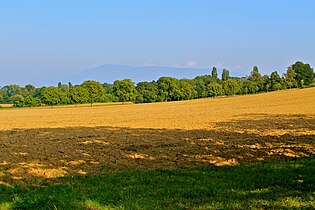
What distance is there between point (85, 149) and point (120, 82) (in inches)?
4112

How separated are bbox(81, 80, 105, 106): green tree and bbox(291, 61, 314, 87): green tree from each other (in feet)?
225

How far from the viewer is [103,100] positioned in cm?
12531

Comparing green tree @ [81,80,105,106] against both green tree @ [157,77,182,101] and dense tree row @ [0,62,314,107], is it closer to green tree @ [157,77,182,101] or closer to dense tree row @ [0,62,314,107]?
dense tree row @ [0,62,314,107]

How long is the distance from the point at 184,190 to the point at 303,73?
129 metres

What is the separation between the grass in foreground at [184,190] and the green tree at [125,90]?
110 meters

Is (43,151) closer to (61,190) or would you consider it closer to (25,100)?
(61,190)

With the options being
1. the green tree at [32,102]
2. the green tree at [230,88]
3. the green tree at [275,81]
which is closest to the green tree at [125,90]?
the green tree at [32,102]

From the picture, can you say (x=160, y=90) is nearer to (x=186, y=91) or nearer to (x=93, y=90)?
(x=186, y=91)

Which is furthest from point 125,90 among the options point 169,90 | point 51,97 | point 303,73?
point 303,73

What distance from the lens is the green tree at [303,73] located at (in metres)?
125

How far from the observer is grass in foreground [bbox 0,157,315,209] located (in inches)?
272

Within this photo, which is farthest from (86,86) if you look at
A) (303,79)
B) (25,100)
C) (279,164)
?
(279,164)

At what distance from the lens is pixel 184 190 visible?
831 centimetres

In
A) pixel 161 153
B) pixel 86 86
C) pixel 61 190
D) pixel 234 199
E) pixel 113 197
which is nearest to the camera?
pixel 234 199
